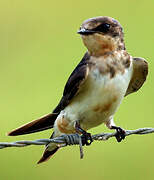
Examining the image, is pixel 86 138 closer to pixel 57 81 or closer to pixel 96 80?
pixel 96 80

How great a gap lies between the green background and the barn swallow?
2259 mm

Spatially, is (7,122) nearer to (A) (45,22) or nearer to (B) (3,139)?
(B) (3,139)

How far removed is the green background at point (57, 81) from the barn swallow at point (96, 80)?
7.41ft

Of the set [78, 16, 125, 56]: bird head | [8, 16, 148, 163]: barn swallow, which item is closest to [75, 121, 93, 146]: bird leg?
[8, 16, 148, 163]: barn swallow

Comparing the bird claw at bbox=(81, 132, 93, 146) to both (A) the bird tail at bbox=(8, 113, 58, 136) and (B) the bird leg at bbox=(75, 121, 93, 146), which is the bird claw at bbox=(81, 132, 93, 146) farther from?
(A) the bird tail at bbox=(8, 113, 58, 136)

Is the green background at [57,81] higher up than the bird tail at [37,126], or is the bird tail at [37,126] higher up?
the bird tail at [37,126]

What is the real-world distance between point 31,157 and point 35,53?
2.69 meters

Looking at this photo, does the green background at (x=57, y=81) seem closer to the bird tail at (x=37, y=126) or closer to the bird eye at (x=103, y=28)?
the bird tail at (x=37, y=126)

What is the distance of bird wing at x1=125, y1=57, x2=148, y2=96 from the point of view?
6.25 meters

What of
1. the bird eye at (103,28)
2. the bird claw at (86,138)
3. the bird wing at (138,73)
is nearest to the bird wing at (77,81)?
the bird eye at (103,28)

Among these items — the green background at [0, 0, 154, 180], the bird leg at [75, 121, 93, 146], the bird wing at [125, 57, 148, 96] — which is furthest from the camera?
the green background at [0, 0, 154, 180]

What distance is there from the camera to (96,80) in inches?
234

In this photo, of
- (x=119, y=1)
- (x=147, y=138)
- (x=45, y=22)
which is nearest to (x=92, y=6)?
(x=119, y=1)

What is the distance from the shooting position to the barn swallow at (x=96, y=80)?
5949mm
